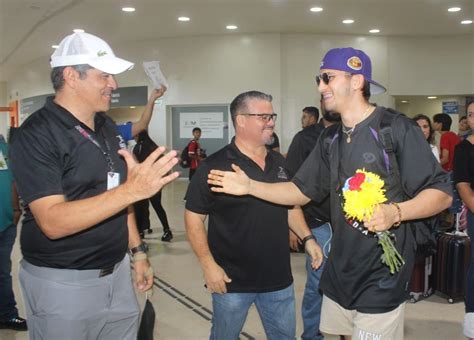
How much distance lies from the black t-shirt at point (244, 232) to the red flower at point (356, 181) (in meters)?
0.85

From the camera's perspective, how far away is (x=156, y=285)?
558 centimetres

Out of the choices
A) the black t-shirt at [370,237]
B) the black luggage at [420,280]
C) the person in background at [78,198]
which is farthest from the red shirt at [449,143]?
the person in background at [78,198]

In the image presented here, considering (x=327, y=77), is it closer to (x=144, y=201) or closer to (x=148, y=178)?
(x=148, y=178)

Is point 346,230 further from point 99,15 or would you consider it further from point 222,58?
point 222,58

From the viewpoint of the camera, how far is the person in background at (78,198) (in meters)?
1.88

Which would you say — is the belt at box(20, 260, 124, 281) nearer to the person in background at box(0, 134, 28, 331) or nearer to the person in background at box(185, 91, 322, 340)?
the person in background at box(185, 91, 322, 340)

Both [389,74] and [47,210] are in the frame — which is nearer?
[47,210]

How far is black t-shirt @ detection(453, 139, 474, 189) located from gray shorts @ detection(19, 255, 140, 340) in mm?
2762

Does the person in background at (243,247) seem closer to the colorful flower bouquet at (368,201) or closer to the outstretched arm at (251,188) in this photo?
the outstretched arm at (251,188)

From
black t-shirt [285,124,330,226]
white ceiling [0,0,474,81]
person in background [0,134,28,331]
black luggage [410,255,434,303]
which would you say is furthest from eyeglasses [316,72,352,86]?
white ceiling [0,0,474,81]

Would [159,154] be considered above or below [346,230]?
above

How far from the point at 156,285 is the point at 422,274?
9.73ft

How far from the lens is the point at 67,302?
81.7 inches

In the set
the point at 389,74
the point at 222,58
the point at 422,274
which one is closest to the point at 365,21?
the point at 389,74
